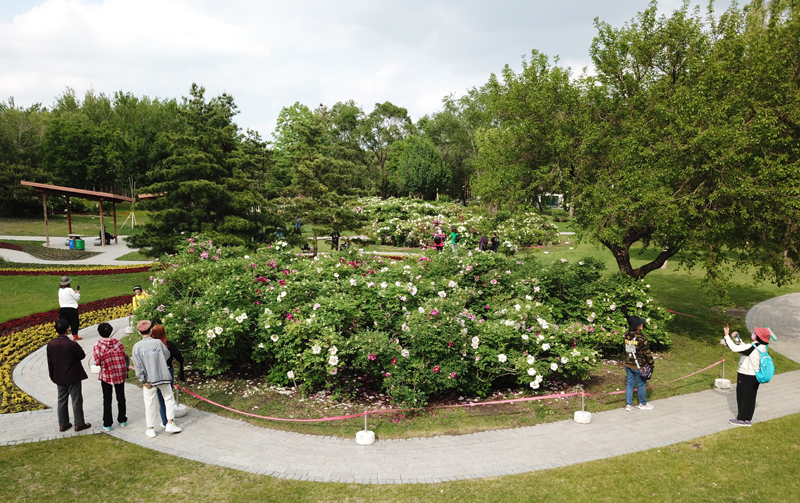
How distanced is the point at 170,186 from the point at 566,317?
13158 mm

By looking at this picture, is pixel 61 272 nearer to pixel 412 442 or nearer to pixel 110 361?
pixel 110 361

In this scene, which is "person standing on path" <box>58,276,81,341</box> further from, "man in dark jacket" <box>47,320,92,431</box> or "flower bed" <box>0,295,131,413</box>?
"man in dark jacket" <box>47,320,92,431</box>

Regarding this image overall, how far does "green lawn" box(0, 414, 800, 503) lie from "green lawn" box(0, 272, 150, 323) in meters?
8.61

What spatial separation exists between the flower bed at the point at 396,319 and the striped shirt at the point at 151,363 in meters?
1.01

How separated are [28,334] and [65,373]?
6056 millimetres

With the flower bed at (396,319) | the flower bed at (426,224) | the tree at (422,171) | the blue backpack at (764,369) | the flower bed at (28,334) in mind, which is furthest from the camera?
the tree at (422,171)

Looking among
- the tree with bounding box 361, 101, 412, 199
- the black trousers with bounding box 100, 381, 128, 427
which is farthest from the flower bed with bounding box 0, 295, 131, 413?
the tree with bounding box 361, 101, 412, 199

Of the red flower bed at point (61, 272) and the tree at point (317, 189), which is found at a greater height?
the tree at point (317, 189)

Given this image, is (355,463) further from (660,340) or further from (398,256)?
(398,256)

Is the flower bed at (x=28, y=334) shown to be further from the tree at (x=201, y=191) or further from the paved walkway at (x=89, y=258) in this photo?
the paved walkway at (x=89, y=258)

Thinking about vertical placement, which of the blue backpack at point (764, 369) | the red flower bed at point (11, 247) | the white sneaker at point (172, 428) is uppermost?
the red flower bed at point (11, 247)

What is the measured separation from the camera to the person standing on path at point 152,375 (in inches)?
254

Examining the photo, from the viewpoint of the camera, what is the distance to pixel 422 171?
1988 inches

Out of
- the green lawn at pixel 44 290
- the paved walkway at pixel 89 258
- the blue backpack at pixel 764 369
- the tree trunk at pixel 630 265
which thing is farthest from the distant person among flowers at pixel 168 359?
the paved walkway at pixel 89 258
